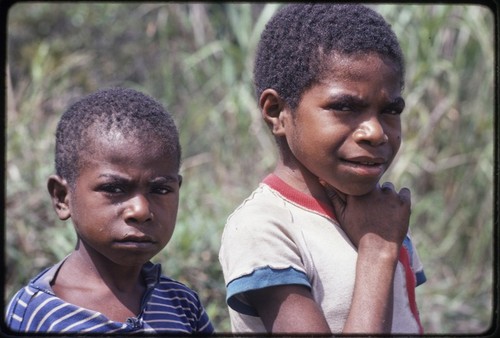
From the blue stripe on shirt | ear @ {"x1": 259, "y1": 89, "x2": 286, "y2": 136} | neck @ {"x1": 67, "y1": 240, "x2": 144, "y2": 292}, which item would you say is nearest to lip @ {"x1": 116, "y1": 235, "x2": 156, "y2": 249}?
neck @ {"x1": 67, "y1": 240, "x2": 144, "y2": 292}

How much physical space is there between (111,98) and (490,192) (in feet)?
9.64

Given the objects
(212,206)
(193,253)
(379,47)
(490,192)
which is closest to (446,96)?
(490,192)

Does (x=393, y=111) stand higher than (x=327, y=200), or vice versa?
(x=393, y=111)

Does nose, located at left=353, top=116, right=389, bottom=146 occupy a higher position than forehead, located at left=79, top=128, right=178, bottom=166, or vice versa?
forehead, located at left=79, top=128, right=178, bottom=166

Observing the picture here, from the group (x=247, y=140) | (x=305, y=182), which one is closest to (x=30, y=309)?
(x=305, y=182)

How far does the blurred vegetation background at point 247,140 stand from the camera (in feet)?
12.7

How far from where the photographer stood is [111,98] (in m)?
1.81

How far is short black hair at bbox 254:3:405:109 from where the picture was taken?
1638 mm

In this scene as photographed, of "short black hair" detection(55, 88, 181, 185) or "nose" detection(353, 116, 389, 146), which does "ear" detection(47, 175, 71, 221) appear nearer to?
"short black hair" detection(55, 88, 181, 185)

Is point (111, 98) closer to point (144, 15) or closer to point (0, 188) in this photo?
point (0, 188)

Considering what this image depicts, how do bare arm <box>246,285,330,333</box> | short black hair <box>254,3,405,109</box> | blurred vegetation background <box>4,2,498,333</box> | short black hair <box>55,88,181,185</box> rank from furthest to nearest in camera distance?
blurred vegetation background <box>4,2,498,333</box> → short black hair <box>55,88,181,185</box> → short black hair <box>254,3,405,109</box> → bare arm <box>246,285,330,333</box>

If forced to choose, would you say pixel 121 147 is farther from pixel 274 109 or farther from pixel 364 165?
pixel 364 165

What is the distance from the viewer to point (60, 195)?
1810mm

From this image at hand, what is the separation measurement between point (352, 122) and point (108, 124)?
1.65 ft
